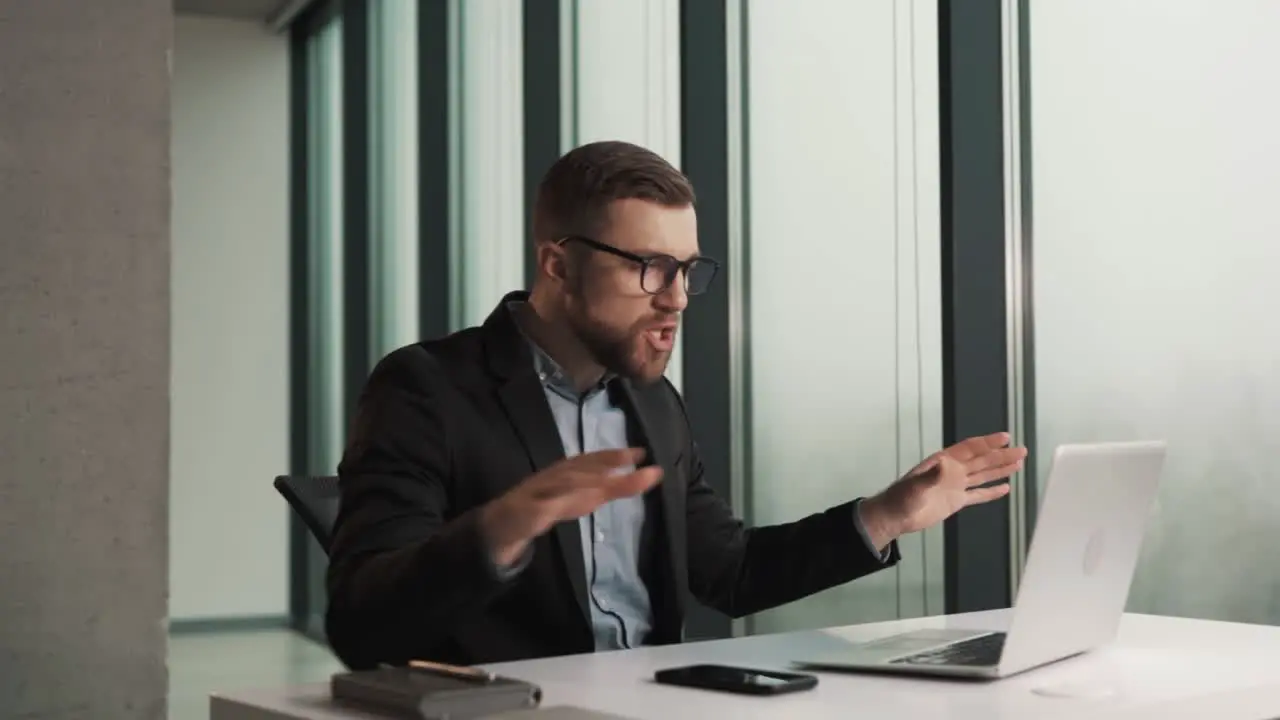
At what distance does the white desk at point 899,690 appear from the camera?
163 centimetres

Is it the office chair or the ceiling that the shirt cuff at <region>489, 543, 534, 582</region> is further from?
the ceiling

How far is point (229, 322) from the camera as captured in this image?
29.3ft

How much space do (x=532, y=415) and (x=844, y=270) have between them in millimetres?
1705

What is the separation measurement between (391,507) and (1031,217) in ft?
5.55

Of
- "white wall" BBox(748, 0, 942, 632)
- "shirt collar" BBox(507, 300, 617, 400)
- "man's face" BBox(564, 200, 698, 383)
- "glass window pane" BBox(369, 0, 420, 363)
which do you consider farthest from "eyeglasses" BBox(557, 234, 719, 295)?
"glass window pane" BBox(369, 0, 420, 363)

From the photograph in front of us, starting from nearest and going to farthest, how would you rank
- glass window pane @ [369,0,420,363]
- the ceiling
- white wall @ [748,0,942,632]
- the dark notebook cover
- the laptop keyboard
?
the dark notebook cover
the laptop keyboard
white wall @ [748,0,942,632]
glass window pane @ [369,0,420,363]
the ceiling

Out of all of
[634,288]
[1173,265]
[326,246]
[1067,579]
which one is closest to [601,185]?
[634,288]

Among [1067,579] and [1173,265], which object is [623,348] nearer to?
[1067,579]

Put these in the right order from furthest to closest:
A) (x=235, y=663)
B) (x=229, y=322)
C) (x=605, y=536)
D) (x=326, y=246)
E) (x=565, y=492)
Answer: (x=229, y=322) → (x=326, y=246) → (x=235, y=663) → (x=605, y=536) → (x=565, y=492)

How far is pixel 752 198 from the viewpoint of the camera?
14.1 feet

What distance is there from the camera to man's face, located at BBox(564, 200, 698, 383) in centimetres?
226

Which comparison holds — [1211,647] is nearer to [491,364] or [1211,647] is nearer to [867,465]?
[491,364]

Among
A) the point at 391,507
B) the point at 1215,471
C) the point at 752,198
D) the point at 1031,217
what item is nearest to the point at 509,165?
the point at 752,198

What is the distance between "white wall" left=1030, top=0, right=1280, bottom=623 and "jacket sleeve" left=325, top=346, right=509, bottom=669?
4.65ft
